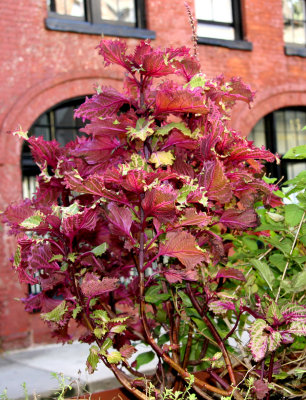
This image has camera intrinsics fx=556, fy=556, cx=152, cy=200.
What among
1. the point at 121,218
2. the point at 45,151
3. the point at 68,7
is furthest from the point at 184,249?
the point at 68,7

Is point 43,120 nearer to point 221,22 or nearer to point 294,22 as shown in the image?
point 221,22

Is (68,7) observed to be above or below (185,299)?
above

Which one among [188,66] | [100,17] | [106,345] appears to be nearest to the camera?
[106,345]

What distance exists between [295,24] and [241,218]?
9873 mm

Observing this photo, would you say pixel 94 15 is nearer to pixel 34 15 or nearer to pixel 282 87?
pixel 34 15

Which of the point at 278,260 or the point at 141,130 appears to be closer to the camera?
the point at 141,130

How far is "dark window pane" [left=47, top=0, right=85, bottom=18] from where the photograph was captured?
321 inches

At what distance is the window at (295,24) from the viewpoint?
34.2 ft

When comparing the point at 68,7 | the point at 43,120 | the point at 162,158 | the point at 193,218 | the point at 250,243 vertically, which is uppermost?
the point at 68,7

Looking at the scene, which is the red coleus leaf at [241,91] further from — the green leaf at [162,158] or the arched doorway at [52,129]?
the arched doorway at [52,129]

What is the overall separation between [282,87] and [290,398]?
8808mm

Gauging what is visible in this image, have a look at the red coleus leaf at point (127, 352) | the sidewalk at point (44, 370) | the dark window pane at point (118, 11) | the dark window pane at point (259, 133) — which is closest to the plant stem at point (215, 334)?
the red coleus leaf at point (127, 352)

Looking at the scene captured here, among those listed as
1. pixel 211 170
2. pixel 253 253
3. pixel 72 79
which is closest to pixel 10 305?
pixel 72 79

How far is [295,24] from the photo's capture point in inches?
416
